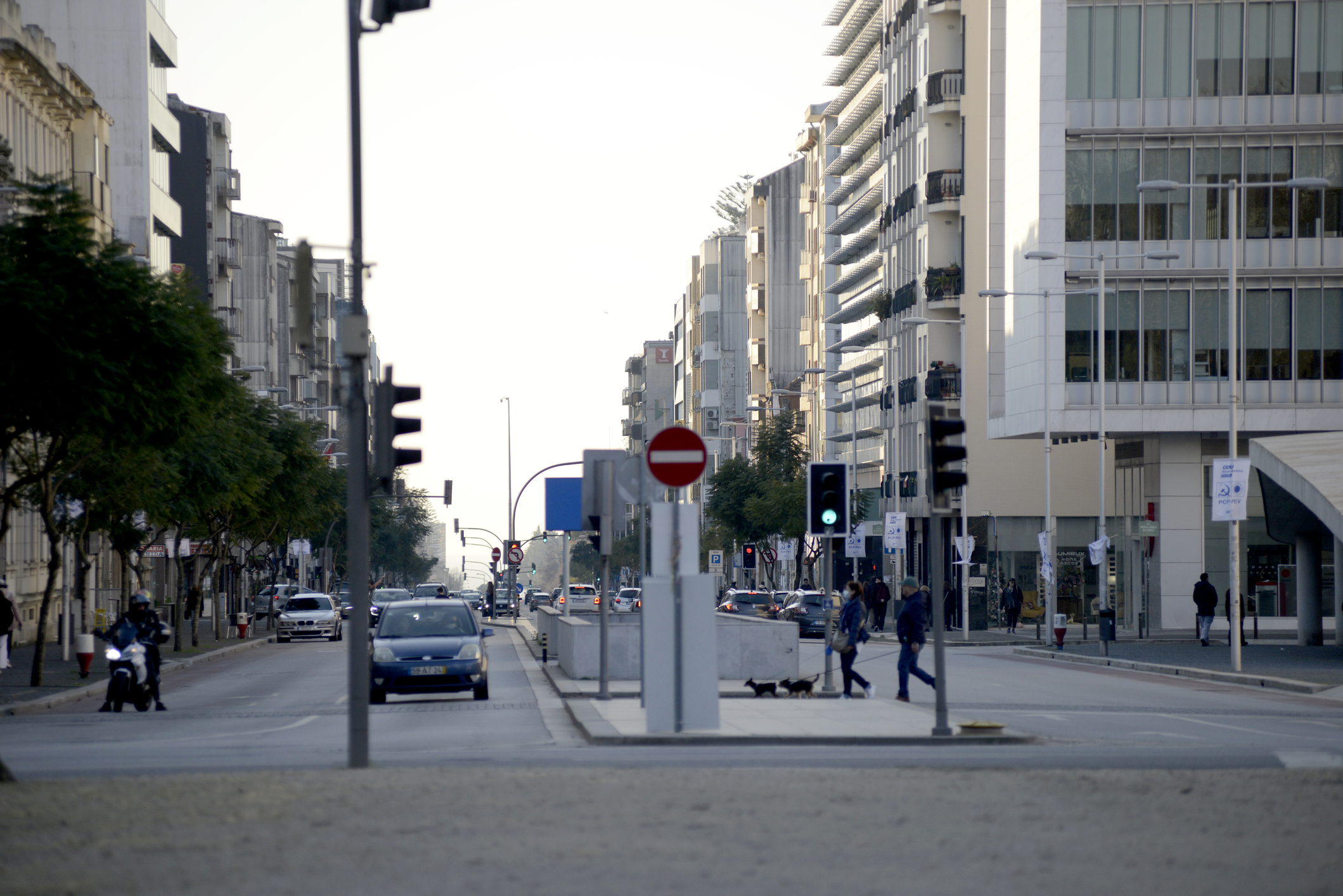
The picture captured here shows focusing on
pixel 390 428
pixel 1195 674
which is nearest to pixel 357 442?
pixel 390 428

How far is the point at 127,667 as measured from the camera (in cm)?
2517

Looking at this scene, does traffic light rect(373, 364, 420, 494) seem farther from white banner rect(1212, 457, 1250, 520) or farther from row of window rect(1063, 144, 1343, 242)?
row of window rect(1063, 144, 1343, 242)

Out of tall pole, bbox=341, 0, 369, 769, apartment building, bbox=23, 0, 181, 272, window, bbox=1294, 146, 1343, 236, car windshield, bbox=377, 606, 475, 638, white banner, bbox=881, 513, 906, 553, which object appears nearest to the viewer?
tall pole, bbox=341, 0, 369, 769

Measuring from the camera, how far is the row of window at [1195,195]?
58.0 m

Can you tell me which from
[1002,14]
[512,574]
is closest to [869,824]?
[1002,14]

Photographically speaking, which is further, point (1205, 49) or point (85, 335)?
point (1205, 49)

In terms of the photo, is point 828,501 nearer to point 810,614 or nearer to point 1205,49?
point 810,614

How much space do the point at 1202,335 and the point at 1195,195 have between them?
441 centimetres

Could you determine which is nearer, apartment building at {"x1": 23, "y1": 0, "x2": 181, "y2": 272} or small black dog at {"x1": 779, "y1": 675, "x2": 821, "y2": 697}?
small black dog at {"x1": 779, "y1": 675, "x2": 821, "y2": 697}

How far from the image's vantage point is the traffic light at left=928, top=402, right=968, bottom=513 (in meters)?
17.5

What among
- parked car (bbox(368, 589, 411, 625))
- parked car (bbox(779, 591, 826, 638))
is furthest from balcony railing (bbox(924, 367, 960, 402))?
parked car (bbox(368, 589, 411, 625))

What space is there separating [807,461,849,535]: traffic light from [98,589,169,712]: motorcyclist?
9.02 metres

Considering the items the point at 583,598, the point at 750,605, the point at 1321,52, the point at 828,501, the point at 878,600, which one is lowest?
the point at 583,598

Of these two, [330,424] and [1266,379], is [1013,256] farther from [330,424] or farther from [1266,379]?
[330,424]
